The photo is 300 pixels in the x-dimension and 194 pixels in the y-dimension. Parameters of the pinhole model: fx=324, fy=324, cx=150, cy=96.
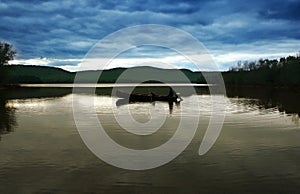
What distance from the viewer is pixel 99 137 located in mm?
22938

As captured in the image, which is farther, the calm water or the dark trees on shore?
the dark trees on shore

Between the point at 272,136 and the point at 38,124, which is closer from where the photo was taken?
the point at 272,136

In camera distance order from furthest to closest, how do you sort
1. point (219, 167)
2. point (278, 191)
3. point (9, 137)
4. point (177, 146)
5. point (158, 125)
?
point (158, 125), point (9, 137), point (177, 146), point (219, 167), point (278, 191)

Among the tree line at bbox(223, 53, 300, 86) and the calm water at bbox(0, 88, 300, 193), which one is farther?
the tree line at bbox(223, 53, 300, 86)

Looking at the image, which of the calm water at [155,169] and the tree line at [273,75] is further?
the tree line at [273,75]

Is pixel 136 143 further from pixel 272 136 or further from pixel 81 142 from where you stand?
pixel 272 136

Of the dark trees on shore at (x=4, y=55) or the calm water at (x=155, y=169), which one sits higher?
the dark trees on shore at (x=4, y=55)

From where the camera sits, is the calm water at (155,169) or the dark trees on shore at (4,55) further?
the dark trees on shore at (4,55)

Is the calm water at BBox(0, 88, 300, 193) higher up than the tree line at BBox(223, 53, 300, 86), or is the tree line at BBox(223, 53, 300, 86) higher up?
the tree line at BBox(223, 53, 300, 86)

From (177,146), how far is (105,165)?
5.80 meters

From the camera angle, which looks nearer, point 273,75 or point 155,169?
point 155,169

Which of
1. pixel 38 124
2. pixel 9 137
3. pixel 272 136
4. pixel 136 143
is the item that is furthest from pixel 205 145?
pixel 38 124

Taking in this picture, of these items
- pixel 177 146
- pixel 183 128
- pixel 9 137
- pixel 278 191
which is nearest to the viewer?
pixel 278 191

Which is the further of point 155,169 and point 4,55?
point 4,55
